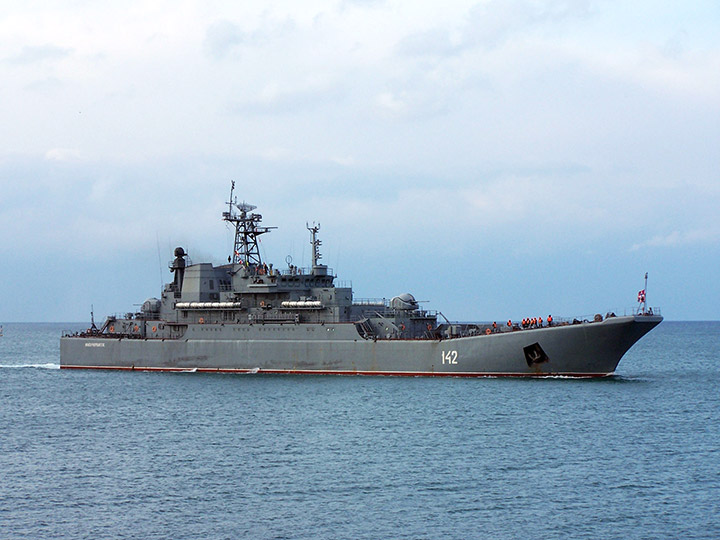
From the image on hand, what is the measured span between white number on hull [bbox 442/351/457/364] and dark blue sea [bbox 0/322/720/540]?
1329mm

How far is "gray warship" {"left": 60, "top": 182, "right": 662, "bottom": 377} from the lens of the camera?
43.0m

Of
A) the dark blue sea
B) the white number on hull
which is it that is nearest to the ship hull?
the white number on hull

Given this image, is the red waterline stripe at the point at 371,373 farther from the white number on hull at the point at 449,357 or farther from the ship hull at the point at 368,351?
the white number on hull at the point at 449,357

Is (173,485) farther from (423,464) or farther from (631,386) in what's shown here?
(631,386)

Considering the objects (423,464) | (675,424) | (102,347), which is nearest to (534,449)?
(423,464)

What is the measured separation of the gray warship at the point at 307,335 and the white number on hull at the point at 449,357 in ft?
0.17

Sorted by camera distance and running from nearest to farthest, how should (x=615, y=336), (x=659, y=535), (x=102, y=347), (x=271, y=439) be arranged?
(x=659, y=535) → (x=271, y=439) → (x=615, y=336) → (x=102, y=347)

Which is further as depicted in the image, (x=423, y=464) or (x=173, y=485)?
(x=423, y=464)

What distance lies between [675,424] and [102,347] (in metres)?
36.6

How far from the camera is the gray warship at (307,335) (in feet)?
141

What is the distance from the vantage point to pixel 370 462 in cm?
2664

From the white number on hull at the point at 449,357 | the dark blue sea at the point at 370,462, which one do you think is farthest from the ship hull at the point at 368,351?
the dark blue sea at the point at 370,462

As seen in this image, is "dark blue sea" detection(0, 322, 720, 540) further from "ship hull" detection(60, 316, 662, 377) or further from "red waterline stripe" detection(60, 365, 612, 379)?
"ship hull" detection(60, 316, 662, 377)

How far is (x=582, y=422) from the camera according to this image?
32344mm
